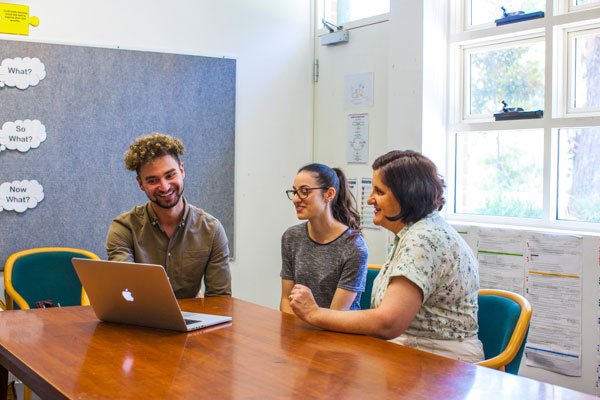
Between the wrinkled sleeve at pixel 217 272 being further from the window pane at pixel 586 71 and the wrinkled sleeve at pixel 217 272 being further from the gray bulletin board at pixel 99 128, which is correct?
the window pane at pixel 586 71

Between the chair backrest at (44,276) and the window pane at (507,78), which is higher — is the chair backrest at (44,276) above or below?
below

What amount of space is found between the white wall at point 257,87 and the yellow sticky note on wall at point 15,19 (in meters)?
0.46

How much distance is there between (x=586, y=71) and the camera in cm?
286

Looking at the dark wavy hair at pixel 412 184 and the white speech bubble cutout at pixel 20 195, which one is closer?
the dark wavy hair at pixel 412 184

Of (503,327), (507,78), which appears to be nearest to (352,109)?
(507,78)

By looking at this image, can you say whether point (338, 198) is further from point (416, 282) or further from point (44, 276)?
point (44, 276)

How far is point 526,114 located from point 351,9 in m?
1.36

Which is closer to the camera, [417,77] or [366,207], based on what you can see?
[417,77]

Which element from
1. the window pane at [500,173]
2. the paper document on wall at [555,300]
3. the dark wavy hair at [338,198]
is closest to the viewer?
the dark wavy hair at [338,198]

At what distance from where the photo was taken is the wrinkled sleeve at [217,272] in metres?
2.41

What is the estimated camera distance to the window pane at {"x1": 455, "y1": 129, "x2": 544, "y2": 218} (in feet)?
10.0

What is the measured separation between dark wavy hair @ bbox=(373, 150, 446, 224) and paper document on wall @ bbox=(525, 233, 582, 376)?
122 cm

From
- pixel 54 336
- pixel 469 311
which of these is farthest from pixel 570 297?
pixel 54 336

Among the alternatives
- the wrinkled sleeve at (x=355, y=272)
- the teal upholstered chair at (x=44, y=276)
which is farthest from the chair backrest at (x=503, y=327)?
the teal upholstered chair at (x=44, y=276)
